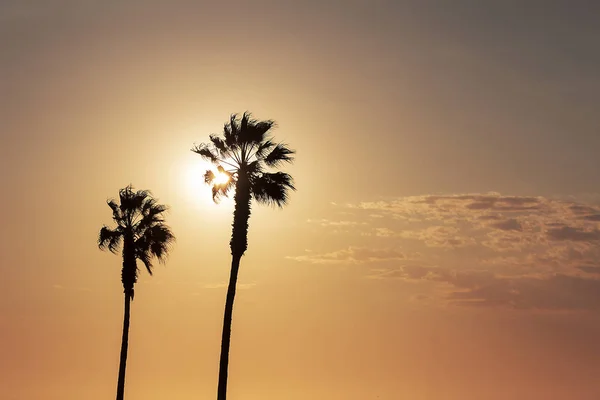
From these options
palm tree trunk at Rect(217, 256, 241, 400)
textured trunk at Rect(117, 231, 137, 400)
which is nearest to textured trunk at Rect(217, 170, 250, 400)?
palm tree trunk at Rect(217, 256, 241, 400)

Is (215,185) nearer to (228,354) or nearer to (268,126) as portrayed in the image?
(268,126)

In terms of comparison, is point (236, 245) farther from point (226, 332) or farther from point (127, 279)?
point (127, 279)

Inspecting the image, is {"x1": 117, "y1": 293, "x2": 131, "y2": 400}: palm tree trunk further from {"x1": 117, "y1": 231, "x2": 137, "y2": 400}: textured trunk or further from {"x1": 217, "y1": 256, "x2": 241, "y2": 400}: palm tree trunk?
{"x1": 217, "y1": 256, "x2": 241, "y2": 400}: palm tree trunk

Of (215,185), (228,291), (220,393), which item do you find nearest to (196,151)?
(215,185)

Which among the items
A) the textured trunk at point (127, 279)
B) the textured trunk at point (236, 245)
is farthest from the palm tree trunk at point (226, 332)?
the textured trunk at point (127, 279)

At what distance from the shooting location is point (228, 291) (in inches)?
2586

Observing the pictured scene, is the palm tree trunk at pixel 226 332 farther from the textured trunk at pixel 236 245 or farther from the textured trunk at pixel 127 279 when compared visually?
the textured trunk at pixel 127 279

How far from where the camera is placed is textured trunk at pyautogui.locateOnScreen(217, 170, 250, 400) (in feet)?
208

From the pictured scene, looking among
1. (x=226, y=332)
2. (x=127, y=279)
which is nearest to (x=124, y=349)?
(x=127, y=279)

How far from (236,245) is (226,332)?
535cm

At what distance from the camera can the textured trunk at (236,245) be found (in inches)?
2501

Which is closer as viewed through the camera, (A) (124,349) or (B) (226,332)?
(B) (226,332)

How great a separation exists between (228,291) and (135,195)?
643 inches

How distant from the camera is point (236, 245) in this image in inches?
2603
